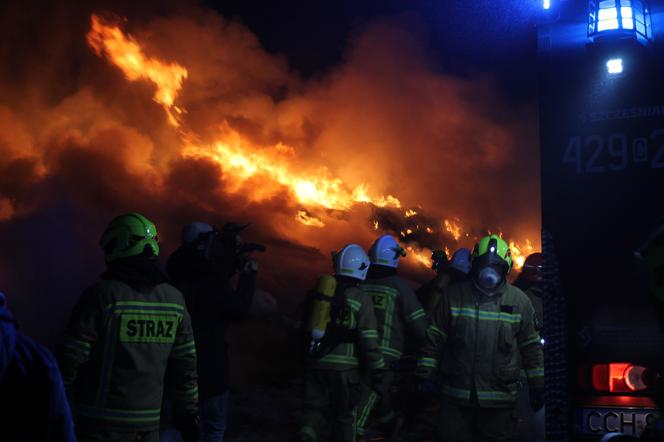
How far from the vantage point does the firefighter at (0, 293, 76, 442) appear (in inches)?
70.5

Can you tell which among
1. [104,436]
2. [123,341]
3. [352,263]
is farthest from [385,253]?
[104,436]

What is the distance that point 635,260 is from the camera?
12.0 ft

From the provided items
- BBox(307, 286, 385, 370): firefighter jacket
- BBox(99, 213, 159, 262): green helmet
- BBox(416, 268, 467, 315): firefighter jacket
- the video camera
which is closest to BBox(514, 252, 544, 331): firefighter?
BBox(416, 268, 467, 315): firefighter jacket

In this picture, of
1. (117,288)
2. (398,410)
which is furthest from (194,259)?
(398,410)

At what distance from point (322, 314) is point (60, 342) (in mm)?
3369

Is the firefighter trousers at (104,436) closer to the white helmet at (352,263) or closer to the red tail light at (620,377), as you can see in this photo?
the red tail light at (620,377)

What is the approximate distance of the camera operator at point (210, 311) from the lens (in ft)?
20.0

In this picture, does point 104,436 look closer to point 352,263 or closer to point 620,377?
point 620,377

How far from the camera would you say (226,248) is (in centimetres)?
648

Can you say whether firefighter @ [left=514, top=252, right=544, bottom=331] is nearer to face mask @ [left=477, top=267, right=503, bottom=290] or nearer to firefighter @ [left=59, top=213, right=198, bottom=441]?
face mask @ [left=477, top=267, right=503, bottom=290]

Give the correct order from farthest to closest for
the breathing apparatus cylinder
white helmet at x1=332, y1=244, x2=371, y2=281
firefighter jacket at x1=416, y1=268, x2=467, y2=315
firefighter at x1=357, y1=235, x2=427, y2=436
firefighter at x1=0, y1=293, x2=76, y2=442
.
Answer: firefighter jacket at x1=416, y1=268, x2=467, y2=315 < firefighter at x1=357, y1=235, x2=427, y2=436 < white helmet at x1=332, y1=244, x2=371, y2=281 < the breathing apparatus cylinder < firefighter at x1=0, y1=293, x2=76, y2=442

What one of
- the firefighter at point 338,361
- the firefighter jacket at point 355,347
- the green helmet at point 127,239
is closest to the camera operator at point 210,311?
the firefighter at point 338,361

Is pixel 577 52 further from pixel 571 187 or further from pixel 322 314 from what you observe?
pixel 322 314

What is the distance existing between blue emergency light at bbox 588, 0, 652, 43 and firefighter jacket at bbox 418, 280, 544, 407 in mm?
2890
